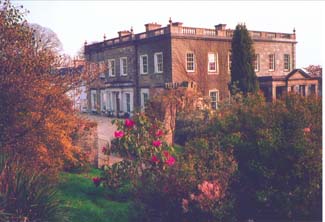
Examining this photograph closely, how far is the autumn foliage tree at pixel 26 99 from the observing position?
7.21m

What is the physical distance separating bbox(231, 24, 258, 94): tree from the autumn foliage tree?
570 inches

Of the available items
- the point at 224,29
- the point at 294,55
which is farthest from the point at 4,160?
the point at 294,55

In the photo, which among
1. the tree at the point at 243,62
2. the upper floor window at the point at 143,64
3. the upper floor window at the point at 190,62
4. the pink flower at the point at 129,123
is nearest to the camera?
the pink flower at the point at 129,123

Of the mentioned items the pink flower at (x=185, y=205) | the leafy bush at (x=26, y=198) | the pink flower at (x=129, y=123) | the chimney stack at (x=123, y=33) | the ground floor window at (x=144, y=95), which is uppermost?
the chimney stack at (x=123, y=33)

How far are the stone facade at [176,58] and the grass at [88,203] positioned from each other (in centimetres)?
1258

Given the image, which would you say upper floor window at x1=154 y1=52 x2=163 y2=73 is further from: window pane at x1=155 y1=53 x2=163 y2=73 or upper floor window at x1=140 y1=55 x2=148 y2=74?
upper floor window at x1=140 y1=55 x2=148 y2=74

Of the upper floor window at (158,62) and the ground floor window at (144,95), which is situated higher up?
the upper floor window at (158,62)

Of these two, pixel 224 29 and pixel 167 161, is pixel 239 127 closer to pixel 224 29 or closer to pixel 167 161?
pixel 167 161

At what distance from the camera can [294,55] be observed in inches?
1166

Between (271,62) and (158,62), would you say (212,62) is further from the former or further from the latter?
(271,62)

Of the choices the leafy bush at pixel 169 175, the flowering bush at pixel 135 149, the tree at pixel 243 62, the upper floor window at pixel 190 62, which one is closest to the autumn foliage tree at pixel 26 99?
the flowering bush at pixel 135 149

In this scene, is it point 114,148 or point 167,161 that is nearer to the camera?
point 167,161

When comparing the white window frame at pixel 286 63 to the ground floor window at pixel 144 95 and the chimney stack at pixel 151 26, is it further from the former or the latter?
the ground floor window at pixel 144 95

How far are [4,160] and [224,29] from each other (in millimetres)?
20723
